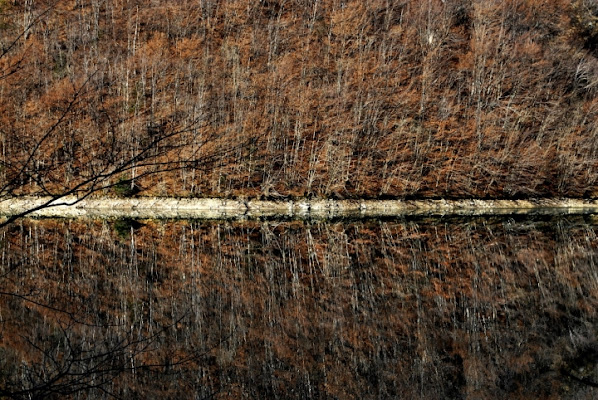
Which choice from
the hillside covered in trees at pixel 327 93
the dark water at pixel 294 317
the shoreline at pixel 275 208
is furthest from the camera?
the hillside covered in trees at pixel 327 93

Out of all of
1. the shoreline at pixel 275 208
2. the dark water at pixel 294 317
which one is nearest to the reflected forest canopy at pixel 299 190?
the dark water at pixel 294 317

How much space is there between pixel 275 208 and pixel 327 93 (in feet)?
31.3

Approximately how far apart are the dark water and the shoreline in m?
8.36

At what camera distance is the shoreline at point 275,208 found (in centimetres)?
3284

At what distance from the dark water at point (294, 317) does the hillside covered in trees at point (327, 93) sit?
13042 mm

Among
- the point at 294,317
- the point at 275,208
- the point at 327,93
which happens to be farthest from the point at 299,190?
the point at 294,317

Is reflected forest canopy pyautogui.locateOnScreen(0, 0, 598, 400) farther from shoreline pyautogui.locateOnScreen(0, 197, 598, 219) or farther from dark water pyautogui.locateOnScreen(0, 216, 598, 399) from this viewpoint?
shoreline pyautogui.locateOnScreen(0, 197, 598, 219)

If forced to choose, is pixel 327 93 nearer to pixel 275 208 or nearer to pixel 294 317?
pixel 275 208

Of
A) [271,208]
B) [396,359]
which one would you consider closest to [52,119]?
[271,208]

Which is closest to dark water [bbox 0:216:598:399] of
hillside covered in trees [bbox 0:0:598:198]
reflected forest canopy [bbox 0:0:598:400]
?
reflected forest canopy [bbox 0:0:598:400]

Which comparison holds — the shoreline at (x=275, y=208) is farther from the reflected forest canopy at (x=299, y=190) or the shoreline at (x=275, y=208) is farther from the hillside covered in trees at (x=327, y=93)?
the hillside covered in trees at (x=327, y=93)

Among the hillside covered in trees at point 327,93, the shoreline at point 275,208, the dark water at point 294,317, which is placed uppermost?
the hillside covered in trees at point 327,93

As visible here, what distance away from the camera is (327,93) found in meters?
41.1

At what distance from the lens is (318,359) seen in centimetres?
1163
